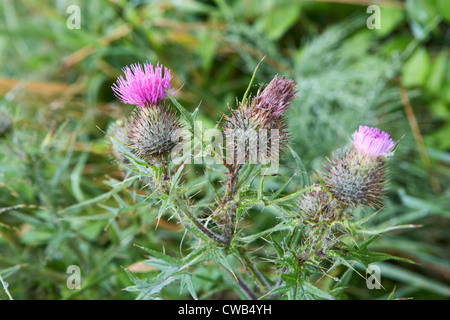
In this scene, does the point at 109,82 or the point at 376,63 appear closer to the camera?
the point at 376,63

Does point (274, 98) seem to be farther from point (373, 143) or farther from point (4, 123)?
point (4, 123)

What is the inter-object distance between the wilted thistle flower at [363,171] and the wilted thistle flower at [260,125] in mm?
151

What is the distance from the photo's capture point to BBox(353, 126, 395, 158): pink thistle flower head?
0.83 m

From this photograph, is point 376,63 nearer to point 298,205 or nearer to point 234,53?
point 234,53

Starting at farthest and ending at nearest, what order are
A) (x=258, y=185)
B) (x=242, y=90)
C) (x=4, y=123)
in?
(x=242, y=90)
(x=4, y=123)
(x=258, y=185)

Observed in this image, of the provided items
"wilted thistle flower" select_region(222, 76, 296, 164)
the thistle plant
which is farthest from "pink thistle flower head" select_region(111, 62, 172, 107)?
"wilted thistle flower" select_region(222, 76, 296, 164)

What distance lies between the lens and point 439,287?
1648 millimetres

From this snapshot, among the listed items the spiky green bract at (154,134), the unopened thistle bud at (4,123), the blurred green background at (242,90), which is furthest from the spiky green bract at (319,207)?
the unopened thistle bud at (4,123)

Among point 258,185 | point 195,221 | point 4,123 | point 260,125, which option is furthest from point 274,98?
point 4,123

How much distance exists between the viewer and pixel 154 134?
85cm

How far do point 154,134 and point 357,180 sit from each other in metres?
0.46

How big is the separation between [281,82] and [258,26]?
144 cm

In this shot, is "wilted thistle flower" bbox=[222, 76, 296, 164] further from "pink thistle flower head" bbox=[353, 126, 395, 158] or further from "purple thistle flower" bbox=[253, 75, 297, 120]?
"pink thistle flower head" bbox=[353, 126, 395, 158]
